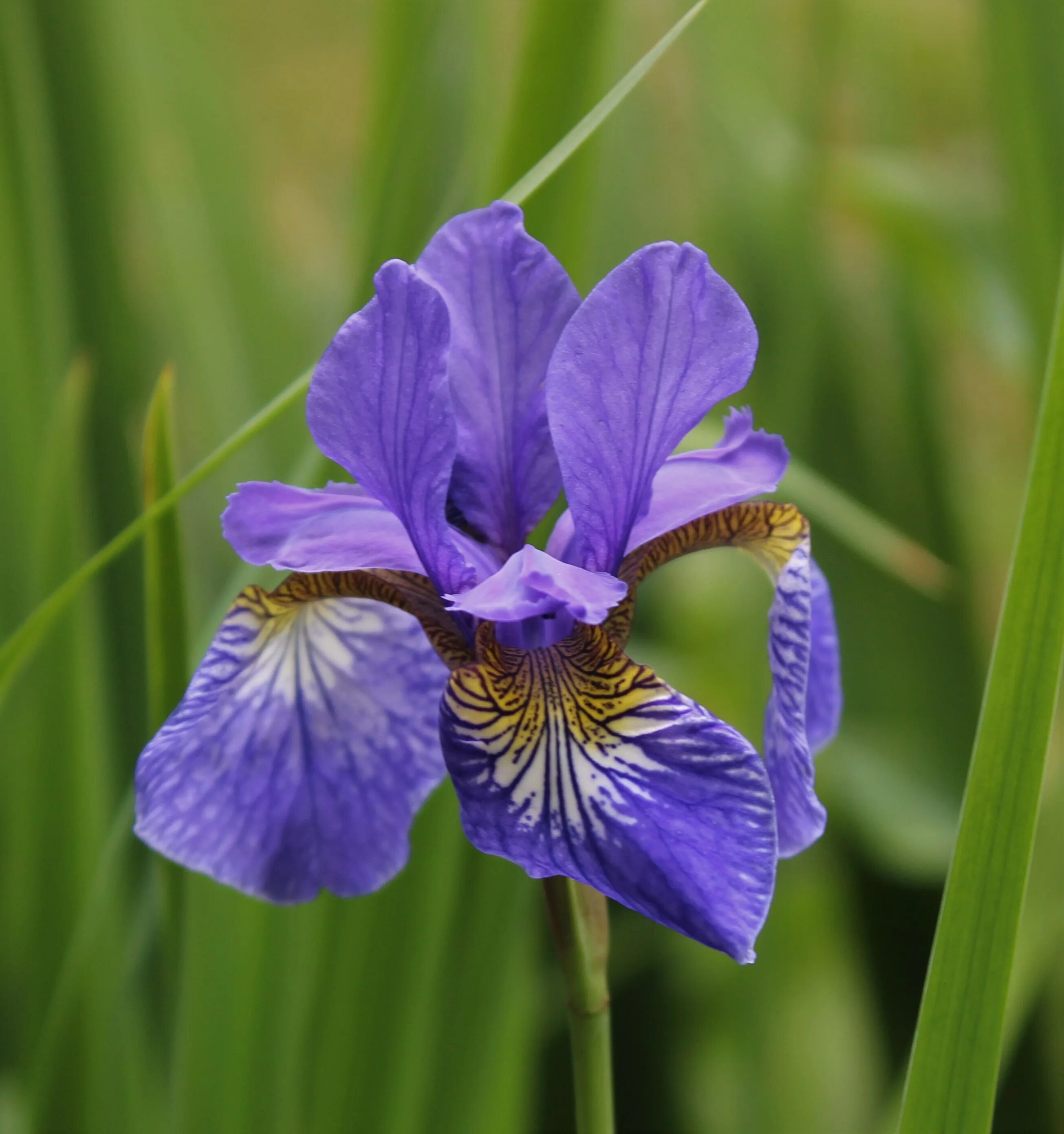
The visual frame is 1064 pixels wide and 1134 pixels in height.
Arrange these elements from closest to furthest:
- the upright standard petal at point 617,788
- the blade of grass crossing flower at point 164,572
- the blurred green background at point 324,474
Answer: the upright standard petal at point 617,788, the blade of grass crossing flower at point 164,572, the blurred green background at point 324,474

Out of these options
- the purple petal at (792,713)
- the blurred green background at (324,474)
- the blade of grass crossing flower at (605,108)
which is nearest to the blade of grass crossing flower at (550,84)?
the blurred green background at (324,474)

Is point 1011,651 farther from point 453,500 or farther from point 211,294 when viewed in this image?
point 211,294

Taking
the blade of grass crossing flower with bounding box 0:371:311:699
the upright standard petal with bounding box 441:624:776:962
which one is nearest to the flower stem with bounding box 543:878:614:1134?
the upright standard petal with bounding box 441:624:776:962

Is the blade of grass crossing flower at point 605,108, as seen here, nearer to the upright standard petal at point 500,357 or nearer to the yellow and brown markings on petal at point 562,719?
the upright standard petal at point 500,357

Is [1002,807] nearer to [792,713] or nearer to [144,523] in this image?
[792,713]

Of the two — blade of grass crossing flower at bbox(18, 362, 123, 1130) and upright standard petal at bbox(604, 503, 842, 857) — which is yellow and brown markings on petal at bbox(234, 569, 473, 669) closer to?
upright standard petal at bbox(604, 503, 842, 857)

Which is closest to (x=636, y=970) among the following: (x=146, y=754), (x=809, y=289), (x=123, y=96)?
(x=809, y=289)
